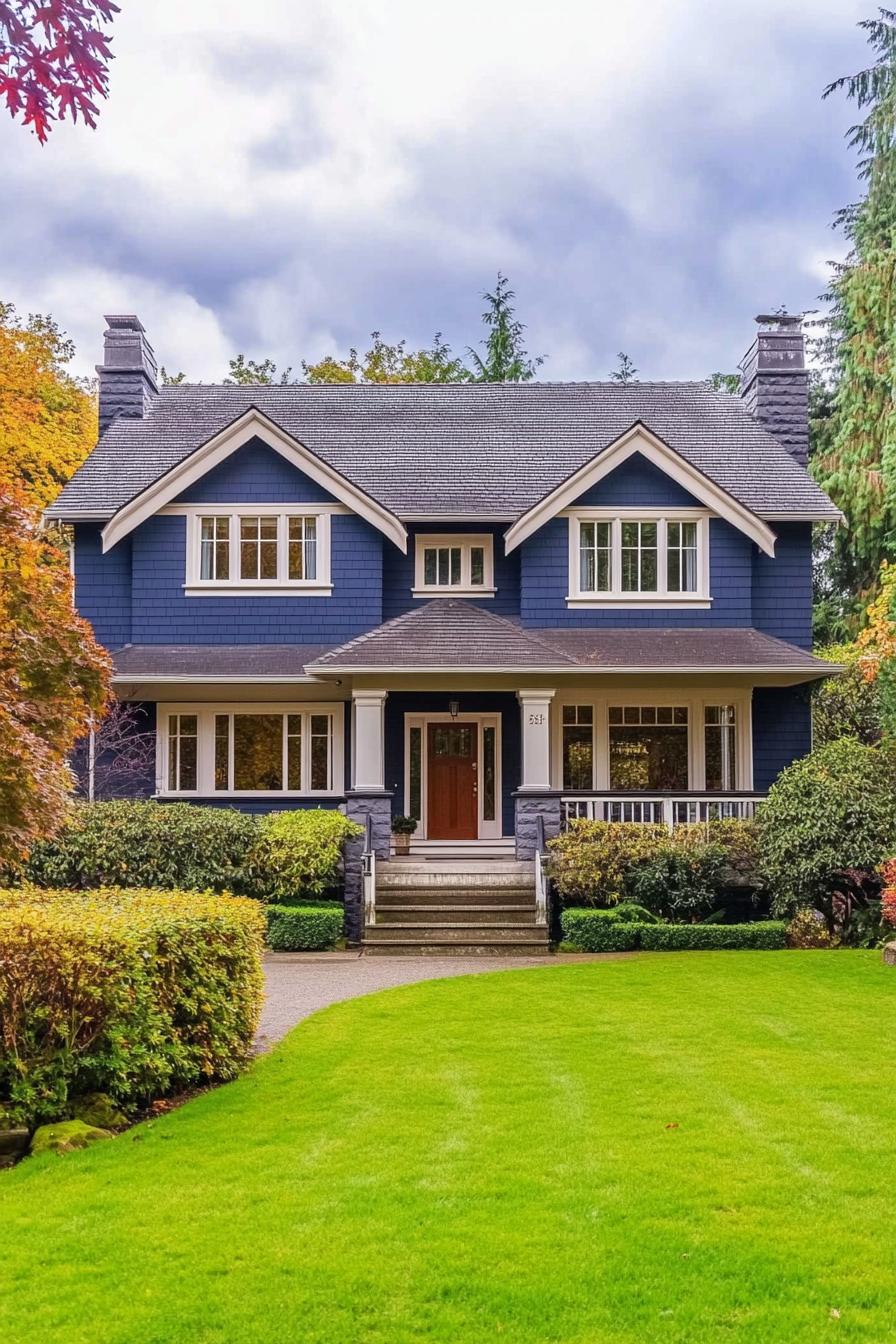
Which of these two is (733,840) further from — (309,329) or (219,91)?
(309,329)

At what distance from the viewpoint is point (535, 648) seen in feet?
64.1

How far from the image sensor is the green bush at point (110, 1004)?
24.4ft

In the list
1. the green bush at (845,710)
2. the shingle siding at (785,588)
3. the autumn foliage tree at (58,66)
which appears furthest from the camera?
the green bush at (845,710)

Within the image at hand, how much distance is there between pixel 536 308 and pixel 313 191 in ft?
86.9

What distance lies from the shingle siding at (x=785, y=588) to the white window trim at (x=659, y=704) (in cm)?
170

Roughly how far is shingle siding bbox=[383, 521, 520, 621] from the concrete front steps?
17.2 ft

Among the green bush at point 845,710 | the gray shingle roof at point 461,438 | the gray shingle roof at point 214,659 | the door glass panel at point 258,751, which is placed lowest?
the door glass panel at point 258,751

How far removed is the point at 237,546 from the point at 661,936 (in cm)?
1036

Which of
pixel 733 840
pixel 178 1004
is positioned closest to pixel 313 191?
pixel 733 840

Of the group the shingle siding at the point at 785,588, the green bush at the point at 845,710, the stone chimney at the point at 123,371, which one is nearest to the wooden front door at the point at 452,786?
the shingle siding at the point at 785,588

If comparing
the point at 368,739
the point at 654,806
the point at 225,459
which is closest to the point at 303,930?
the point at 368,739

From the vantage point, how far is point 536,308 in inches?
1656

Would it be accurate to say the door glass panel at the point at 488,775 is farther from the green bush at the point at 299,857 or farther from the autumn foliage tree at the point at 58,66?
the autumn foliage tree at the point at 58,66

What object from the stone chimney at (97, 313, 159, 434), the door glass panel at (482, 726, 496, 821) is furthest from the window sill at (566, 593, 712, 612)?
the stone chimney at (97, 313, 159, 434)
